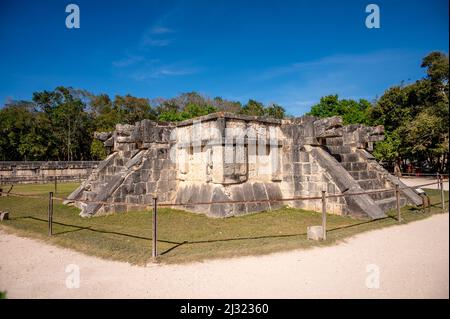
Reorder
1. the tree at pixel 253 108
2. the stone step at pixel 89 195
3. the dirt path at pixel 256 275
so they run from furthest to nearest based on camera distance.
A: 1. the tree at pixel 253 108
2. the stone step at pixel 89 195
3. the dirt path at pixel 256 275

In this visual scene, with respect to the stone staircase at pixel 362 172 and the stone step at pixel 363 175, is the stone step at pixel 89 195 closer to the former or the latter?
the stone staircase at pixel 362 172

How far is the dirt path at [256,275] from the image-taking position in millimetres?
3352

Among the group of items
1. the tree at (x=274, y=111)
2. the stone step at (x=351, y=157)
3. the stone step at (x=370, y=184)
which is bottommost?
the stone step at (x=370, y=184)

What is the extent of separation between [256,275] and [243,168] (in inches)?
186

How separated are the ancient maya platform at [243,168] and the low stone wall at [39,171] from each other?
1246 cm

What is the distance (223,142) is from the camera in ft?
26.1

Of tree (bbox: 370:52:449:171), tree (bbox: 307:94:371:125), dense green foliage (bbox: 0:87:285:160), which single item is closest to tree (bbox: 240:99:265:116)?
dense green foliage (bbox: 0:87:285:160)

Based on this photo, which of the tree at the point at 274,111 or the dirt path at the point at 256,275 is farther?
the tree at the point at 274,111

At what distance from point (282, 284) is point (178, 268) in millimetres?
1571

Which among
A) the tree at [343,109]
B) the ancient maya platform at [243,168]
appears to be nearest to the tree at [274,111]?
the tree at [343,109]

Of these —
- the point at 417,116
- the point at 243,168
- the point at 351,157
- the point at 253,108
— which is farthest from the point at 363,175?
the point at 253,108

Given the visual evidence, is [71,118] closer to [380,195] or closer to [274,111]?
[274,111]
